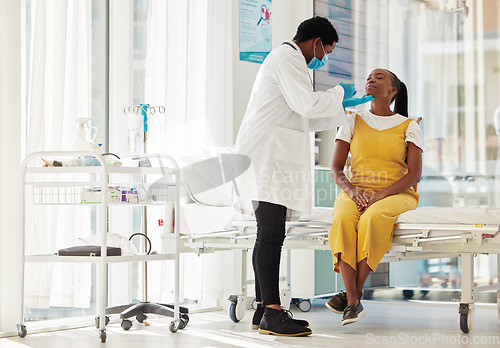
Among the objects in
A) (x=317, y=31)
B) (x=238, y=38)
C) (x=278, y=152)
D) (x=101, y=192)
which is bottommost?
(x=101, y=192)

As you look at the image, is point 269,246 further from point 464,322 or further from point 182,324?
point 464,322

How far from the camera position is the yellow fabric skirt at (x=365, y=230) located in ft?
9.54

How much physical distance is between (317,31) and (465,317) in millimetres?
1324

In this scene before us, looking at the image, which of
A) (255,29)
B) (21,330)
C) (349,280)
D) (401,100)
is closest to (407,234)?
(349,280)

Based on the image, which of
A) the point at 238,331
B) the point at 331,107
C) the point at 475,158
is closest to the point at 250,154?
the point at 331,107

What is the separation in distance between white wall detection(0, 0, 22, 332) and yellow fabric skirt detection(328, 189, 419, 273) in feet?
4.35

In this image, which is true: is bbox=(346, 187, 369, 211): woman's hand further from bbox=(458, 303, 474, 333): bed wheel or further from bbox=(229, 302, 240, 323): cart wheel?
bbox=(229, 302, 240, 323): cart wheel

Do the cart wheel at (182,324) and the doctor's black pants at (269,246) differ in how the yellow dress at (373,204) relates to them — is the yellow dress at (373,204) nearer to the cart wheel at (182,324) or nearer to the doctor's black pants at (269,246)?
the doctor's black pants at (269,246)

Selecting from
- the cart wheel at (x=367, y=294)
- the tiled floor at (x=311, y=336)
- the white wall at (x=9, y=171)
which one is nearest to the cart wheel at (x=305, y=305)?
the tiled floor at (x=311, y=336)

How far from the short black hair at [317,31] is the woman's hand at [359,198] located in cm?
63

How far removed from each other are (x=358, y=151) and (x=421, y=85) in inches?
69.2

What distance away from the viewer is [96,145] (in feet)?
10.1

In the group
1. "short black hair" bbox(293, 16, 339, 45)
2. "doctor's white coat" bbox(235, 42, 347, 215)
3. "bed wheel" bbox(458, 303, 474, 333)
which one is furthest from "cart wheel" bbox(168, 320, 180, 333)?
"short black hair" bbox(293, 16, 339, 45)

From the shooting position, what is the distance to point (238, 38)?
441 centimetres
